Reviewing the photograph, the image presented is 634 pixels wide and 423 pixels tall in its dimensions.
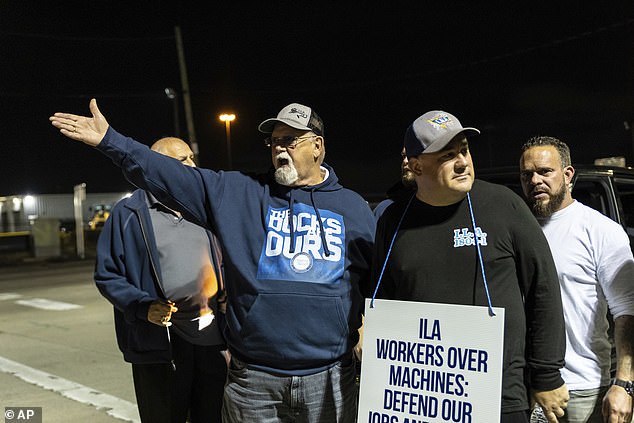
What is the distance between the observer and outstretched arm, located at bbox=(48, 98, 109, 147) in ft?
8.88

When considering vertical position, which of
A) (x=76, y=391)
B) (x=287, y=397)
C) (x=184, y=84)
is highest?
(x=184, y=84)

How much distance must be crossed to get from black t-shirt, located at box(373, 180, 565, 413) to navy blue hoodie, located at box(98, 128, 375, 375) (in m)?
0.38

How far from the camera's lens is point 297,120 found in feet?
9.77

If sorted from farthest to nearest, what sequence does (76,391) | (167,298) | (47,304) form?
1. (47,304)
2. (76,391)
3. (167,298)

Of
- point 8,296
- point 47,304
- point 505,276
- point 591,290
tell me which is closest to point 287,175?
point 505,276

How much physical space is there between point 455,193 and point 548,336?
61cm

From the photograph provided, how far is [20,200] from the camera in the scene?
54.0 metres

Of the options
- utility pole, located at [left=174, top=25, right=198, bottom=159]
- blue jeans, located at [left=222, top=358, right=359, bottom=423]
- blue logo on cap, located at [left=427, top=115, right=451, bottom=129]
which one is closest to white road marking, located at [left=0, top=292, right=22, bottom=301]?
utility pole, located at [left=174, top=25, right=198, bottom=159]

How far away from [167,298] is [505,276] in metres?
1.85

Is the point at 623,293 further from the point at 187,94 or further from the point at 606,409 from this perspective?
the point at 187,94

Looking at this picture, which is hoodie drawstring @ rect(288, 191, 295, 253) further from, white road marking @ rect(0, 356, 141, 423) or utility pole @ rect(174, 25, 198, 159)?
utility pole @ rect(174, 25, 198, 159)

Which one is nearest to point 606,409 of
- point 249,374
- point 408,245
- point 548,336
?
point 548,336

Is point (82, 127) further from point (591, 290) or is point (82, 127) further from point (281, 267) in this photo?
point (591, 290)

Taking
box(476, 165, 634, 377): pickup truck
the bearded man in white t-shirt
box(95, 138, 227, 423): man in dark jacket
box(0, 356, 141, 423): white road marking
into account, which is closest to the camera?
the bearded man in white t-shirt
